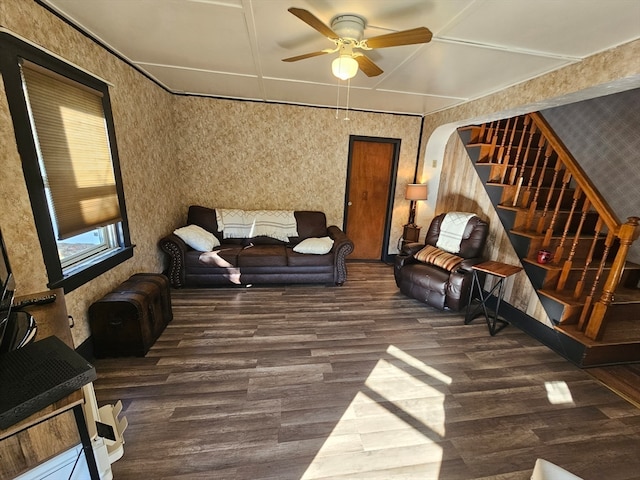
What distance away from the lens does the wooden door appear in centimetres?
454

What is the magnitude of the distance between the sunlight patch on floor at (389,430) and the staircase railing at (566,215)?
162 cm

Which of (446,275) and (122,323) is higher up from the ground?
(446,275)

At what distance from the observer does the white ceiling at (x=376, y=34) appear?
1.62 m

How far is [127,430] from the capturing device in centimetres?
163

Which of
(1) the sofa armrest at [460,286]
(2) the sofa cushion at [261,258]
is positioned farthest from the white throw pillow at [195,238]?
(1) the sofa armrest at [460,286]

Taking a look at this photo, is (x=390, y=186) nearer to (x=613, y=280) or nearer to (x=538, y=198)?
(x=538, y=198)

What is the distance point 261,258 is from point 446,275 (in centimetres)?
226

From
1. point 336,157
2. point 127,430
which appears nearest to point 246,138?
point 336,157

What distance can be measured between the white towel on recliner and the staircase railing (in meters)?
0.50

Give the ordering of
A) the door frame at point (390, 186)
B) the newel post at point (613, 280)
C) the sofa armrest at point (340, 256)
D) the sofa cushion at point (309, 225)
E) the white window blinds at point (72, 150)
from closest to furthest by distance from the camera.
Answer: the white window blinds at point (72, 150) → the newel post at point (613, 280) → the sofa armrest at point (340, 256) → the sofa cushion at point (309, 225) → the door frame at point (390, 186)

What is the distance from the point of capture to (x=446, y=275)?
10.3 ft

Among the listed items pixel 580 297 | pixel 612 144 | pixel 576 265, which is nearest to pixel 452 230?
pixel 576 265

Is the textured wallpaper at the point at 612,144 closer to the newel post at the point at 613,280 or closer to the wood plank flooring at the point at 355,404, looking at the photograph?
the newel post at the point at 613,280

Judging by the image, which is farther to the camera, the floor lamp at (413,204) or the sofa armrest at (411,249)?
the floor lamp at (413,204)
